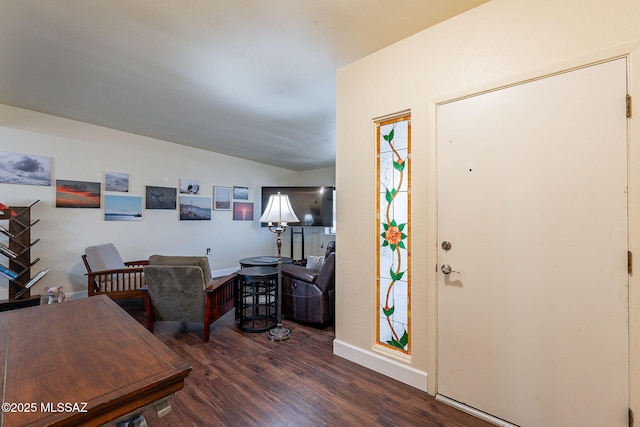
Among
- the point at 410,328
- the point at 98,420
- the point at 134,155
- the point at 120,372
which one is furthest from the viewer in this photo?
the point at 134,155

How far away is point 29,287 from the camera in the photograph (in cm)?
332

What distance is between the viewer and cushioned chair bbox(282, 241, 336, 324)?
304 cm

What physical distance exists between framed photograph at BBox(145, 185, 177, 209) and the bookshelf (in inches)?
57.4

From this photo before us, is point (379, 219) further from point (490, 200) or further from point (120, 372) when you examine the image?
point (120, 372)

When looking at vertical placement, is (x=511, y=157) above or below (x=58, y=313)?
above

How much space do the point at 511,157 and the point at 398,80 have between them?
101 centimetres

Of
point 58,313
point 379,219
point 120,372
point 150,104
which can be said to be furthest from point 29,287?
point 379,219

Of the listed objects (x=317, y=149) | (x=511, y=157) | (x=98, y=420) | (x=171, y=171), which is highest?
(x=317, y=149)

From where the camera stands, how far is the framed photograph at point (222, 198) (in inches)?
223

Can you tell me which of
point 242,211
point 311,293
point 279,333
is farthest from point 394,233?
point 242,211

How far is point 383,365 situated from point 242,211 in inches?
188

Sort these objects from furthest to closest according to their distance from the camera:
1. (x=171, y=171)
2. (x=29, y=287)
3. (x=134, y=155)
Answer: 1. (x=171, y=171)
2. (x=134, y=155)
3. (x=29, y=287)

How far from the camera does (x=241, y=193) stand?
20.2 feet

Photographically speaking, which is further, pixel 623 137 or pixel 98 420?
pixel 623 137
